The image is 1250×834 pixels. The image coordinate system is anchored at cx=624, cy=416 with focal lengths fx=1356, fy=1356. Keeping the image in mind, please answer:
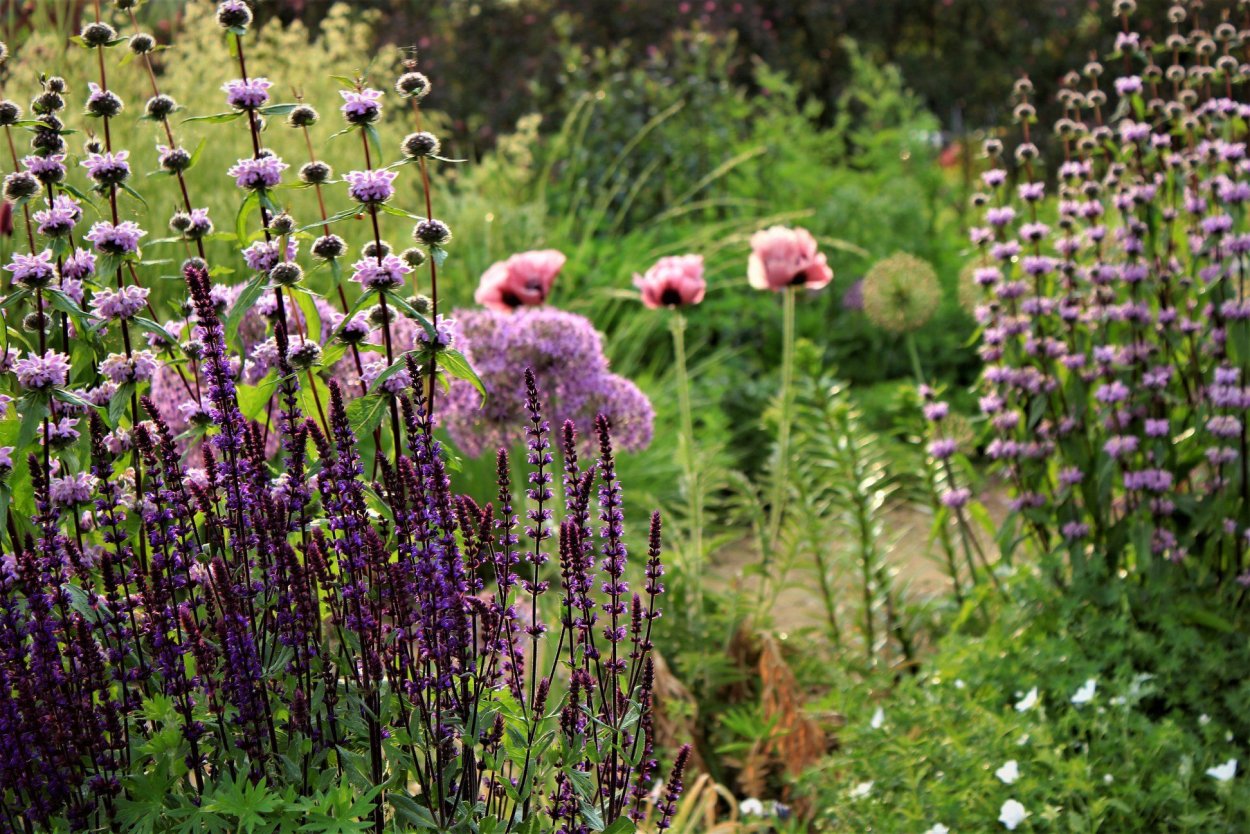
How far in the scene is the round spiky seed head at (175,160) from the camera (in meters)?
2.04

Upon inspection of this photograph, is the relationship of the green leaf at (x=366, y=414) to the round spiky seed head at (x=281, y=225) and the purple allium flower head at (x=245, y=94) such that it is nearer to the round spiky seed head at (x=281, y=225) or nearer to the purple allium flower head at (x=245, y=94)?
the round spiky seed head at (x=281, y=225)

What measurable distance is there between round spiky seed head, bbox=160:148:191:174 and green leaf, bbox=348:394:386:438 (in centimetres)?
48

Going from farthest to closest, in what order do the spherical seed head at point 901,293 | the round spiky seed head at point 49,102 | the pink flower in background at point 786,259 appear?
the spherical seed head at point 901,293 < the pink flower in background at point 786,259 < the round spiky seed head at point 49,102

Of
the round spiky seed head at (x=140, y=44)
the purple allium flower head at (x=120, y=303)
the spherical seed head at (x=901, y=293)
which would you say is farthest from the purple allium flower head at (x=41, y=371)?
the spherical seed head at (x=901, y=293)

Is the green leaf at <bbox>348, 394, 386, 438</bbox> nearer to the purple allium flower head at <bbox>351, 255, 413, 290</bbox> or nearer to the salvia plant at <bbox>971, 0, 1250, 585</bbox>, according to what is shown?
the purple allium flower head at <bbox>351, 255, 413, 290</bbox>

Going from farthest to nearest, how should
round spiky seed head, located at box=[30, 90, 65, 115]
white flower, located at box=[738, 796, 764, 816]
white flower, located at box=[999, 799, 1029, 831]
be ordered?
white flower, located at box=[738, 796, 764, 816] < white flower, located at box=[999, 799, 1029, 831] < round spiky seed head, located at box=[30, 90, 65, 115]

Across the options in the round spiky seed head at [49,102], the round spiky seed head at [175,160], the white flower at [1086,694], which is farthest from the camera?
the white flower at [1086,694]

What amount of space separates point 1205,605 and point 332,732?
7.84 ft

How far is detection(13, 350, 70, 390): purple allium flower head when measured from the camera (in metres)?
1.82

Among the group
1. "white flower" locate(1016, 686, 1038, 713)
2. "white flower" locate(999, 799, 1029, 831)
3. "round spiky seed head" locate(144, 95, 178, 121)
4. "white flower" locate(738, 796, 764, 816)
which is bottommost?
"white flower" locate(738, 796, 764, 816)

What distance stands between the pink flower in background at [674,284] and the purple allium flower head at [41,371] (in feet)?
6.55

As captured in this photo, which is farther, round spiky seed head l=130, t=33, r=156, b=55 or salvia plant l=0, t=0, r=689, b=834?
round spiky seed head l=130, t=33, r=156, b=55

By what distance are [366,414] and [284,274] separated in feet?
0.73

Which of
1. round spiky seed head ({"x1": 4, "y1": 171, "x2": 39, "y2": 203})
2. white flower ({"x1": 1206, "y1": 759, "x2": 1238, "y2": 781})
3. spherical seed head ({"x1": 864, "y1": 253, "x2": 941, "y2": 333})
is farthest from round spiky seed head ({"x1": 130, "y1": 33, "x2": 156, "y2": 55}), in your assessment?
spherical seed head ({"x1": 864, "y1": 253, "x2": 941, "y2": 333})
